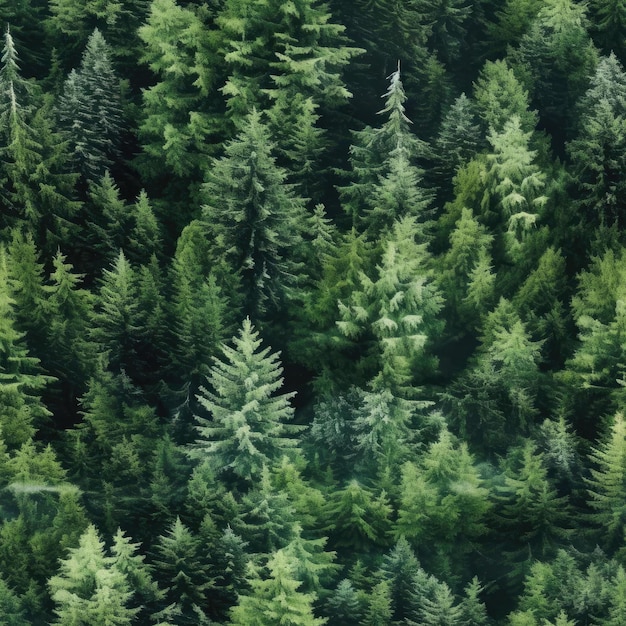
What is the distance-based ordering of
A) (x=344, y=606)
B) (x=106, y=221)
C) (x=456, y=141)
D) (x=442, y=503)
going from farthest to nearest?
1. (x=106, y=221)
2. (x=456, y=141)
3. (x=442, y=503)
4. (x=344, y=606)

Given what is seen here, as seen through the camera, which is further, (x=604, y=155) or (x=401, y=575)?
(x=604, y=155)

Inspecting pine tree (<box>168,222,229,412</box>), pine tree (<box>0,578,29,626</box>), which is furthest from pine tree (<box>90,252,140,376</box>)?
pine tree (<box>0,578,29,626</box>)

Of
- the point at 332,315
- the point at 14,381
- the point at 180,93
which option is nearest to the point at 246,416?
the point at 332,315

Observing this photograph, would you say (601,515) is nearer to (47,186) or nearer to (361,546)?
(361,546)

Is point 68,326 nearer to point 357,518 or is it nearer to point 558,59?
point 357,518

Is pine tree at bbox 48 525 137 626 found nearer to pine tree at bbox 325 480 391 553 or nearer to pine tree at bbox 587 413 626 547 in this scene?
pine tree at bbox 325 480 391 553

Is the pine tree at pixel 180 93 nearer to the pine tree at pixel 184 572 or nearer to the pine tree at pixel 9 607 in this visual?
the pine tree at pixel 184 572
